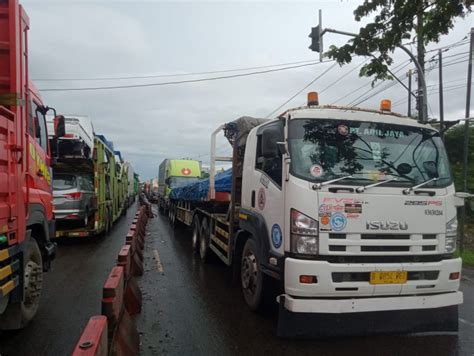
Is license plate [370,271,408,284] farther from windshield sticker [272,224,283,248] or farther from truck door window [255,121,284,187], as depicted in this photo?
truck door window [255,121,284,187]

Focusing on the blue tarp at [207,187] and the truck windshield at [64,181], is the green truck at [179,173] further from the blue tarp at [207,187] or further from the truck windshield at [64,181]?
the truck windshield at [64,181]

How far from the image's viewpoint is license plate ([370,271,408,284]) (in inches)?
161

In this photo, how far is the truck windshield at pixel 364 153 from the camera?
432cm

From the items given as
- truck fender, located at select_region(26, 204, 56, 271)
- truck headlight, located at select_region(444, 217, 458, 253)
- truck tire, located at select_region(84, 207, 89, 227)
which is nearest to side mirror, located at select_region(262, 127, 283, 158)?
truck headlight, located at select_region(444, 217, 458, 253)

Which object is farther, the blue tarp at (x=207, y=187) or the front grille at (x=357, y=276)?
the blue tarp at (x=207, y=187)

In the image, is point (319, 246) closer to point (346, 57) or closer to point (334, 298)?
point (334, 298)

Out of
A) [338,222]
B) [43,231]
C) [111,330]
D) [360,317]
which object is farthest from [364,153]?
[43,231]

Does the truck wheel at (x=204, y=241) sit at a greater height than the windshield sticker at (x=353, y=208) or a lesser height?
lesser

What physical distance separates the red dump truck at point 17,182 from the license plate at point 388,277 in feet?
11.7

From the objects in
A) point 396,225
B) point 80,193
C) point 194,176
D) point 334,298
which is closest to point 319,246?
point 334,298

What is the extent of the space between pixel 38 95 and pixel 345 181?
14.5 ft

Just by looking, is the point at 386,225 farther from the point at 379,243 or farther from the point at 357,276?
the point at 357,276

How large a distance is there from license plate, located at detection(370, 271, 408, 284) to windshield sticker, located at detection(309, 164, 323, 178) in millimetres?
1148

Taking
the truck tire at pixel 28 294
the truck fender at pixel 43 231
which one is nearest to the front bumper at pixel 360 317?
the truck tire at pixel 28 294
